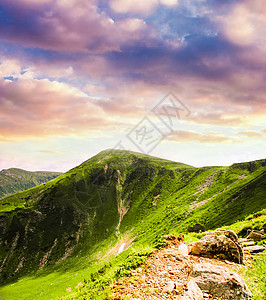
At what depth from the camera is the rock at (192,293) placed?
9.36 meters

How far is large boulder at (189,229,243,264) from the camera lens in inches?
542

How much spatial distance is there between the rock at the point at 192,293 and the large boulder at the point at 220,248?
434 centimetres

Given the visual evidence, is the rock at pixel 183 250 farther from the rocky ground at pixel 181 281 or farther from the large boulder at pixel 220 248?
the large boulder at pixel 220 248

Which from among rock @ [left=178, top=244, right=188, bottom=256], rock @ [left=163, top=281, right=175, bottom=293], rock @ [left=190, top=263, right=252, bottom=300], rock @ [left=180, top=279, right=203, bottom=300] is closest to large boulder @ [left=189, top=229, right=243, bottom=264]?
rock @ [left=178, top=244, right=188, bottom=256]

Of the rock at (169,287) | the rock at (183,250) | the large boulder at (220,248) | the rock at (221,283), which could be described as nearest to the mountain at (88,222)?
the large boulder at (220,248)

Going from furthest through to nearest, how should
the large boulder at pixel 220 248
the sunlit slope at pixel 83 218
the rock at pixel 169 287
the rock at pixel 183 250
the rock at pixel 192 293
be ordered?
1. the sunlit slope at pixel 83 218
2. the rock at pixel 183 250
3. the large boulder at pixel 220 248
4. the rock at pixel 169 287
5. the rock at pixel 192 293

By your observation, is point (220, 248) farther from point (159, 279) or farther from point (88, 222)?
point (88, 222)

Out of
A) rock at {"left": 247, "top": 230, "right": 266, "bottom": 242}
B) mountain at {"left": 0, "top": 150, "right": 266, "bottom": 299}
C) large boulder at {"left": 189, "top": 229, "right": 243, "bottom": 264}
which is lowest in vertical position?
mountain at {"left": 0, "top": 150, "right": 266, "bottom": 299}

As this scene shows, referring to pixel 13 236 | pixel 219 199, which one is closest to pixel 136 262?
pixel 219 199

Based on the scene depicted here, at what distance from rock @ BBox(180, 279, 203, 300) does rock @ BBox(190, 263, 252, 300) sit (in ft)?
1.23

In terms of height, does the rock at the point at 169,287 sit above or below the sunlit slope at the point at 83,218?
above

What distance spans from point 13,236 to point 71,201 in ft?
189

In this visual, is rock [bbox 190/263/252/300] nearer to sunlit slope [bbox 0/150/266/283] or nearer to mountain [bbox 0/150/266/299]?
mountain [bbox 0/150/266/299]

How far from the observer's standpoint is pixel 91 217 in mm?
180250
